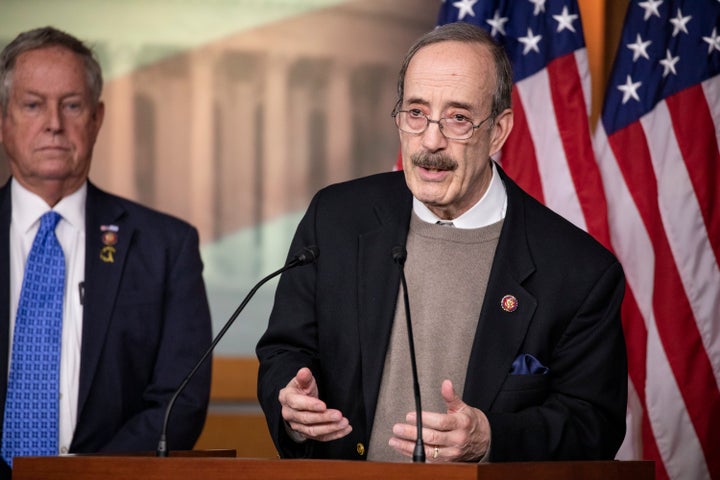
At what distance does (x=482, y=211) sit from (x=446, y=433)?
874mm

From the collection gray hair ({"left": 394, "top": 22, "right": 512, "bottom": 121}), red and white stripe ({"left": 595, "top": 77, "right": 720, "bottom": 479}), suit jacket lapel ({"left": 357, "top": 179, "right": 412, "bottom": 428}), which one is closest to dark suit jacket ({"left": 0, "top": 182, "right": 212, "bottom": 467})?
suit jacket lapel ({"left": 357, "top": 179, "right": 412, "bottom": 428})

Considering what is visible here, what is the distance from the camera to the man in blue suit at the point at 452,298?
292 cm

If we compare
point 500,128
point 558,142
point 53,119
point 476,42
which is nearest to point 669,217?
point 558,142

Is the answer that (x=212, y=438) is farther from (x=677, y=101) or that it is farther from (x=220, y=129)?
(x=677, y=101)

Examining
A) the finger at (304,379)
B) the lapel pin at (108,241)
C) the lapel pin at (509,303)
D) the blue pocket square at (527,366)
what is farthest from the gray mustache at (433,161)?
the lapel pin at (108,241)

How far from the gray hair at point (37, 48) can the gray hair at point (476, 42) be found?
1.34m

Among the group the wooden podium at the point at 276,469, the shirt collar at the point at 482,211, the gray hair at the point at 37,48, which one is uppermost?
the gray hair at the point at 37,48

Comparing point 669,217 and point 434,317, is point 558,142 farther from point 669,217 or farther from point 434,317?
point 434,317

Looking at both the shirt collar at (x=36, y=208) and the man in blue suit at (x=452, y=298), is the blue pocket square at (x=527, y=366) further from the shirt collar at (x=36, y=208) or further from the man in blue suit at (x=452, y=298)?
the shirt collar at (x=36, y=208)

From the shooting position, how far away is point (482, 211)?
3174mm

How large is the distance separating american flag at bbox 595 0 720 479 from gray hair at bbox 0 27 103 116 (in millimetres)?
1875

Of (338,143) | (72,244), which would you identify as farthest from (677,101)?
(72,244)

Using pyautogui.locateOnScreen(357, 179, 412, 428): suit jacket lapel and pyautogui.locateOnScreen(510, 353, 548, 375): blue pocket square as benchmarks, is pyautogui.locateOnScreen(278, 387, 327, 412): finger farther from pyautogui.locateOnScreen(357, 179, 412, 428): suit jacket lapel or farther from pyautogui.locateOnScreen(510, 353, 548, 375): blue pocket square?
pyautogui.locateOnScreen(510, 353, 548, 375): blue pocket square

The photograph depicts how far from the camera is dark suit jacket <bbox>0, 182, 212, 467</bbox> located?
3766mm
